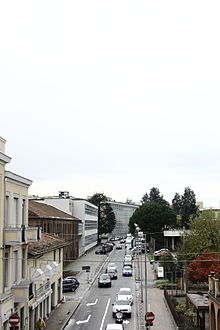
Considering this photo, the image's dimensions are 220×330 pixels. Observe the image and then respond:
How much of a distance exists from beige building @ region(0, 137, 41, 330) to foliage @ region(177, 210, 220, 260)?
3202 cm

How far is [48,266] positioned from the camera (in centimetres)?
3706

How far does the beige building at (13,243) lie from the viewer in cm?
2641

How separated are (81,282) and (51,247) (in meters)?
26.4

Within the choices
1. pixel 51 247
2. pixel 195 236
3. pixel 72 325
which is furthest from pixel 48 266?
pixel 195 236

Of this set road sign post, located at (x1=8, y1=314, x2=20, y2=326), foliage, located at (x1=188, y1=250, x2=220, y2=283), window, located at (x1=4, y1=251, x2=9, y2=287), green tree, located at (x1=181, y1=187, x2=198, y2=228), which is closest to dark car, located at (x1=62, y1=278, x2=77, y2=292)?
foliage, located at (x1=188, y1=250, x2=220, y2=283)

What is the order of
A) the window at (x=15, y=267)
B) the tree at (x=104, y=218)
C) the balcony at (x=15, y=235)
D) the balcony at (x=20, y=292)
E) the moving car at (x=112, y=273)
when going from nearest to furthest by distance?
1. the balcony at (x=15, y=235)
2. the balcony at (x=20, y=292)
3. the window at (x=15, y=267)
4. the moving car at (x=112, y=273)
5. the tree at (x=104, y=218)

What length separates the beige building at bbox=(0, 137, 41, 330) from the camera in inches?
1040

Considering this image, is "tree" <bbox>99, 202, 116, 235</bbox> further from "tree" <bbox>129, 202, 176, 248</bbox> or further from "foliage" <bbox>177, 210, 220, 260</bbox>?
"foliage" <bbox>177, 210, 220, 260</bbox>

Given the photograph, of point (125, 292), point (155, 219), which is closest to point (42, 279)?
point (125, 292)

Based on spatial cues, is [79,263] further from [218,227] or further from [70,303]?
[70,303]

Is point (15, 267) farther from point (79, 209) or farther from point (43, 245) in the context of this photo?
point (79, 209)

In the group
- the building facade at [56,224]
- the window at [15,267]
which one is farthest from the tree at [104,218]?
the window at [15,267]

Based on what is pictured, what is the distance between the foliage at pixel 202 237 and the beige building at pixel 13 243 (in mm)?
32021

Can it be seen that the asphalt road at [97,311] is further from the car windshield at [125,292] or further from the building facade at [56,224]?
the building facade at [56,224]
